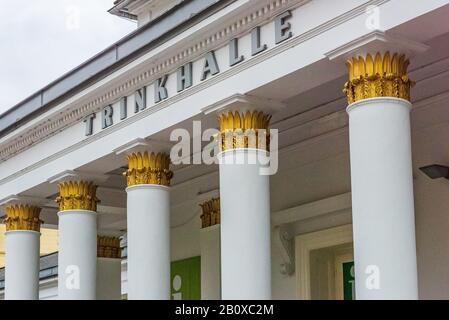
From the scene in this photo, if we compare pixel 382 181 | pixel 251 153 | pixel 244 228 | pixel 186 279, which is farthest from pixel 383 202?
pixel 186 279

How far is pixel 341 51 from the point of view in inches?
431

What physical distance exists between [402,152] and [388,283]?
141 centimetres

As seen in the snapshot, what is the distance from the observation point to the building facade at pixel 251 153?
34.9ft

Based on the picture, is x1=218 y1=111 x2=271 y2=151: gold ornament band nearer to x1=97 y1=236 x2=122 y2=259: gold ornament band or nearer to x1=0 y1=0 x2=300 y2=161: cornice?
x1=0 y1=0 x2=300 y2=161: cornice

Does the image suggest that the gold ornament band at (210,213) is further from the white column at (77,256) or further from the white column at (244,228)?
the white column at (244,228)

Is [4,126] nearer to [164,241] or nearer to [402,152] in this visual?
[164,241]

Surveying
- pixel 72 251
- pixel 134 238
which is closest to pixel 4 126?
pixel 72 251

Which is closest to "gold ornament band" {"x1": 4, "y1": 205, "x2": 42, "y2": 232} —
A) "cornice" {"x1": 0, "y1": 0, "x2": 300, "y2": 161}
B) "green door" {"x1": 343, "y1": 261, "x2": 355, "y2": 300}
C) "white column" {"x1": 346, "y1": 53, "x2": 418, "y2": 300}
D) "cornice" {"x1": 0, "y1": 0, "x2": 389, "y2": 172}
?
"cornice" {"x1": 0, "y1": 0, "x2": 389, "y2": 172}

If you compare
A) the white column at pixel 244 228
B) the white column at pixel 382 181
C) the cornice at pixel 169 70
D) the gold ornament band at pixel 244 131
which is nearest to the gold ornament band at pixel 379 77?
the white column at pixel 382 181

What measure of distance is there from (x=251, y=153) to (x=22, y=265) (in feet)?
21.8

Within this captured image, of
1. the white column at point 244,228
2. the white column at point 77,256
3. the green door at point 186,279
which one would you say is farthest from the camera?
the green door at point 186,279

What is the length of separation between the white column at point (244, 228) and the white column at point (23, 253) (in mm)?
6189

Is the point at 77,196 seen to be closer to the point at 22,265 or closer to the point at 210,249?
the point at 22,265
